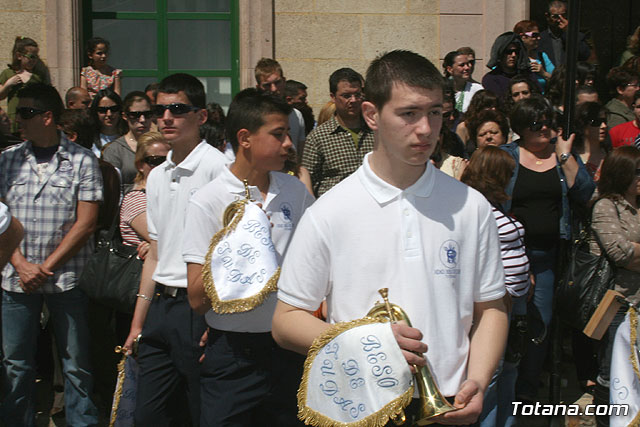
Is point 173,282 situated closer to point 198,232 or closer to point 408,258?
point 198,232

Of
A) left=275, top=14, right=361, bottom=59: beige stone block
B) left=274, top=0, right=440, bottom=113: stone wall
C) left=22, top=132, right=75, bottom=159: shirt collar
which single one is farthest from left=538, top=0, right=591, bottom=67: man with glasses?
left=22, top=132, right=75, bottom=159: shirt collar

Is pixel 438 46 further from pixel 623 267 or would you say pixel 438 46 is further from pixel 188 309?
pixel 188 309

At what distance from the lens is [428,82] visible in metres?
2.54

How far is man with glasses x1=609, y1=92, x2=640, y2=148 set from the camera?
23.8 ft

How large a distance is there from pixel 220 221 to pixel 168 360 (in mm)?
919

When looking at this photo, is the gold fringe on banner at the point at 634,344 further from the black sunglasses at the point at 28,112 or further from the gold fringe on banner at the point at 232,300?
the black sunglasses at the point at 28,112

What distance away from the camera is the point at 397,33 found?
9.63 m

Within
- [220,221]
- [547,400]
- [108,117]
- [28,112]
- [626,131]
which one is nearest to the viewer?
[220,221]

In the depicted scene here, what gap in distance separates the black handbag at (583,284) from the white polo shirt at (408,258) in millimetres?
2853

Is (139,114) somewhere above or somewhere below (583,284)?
above

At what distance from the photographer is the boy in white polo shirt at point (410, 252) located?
2494 millimetres

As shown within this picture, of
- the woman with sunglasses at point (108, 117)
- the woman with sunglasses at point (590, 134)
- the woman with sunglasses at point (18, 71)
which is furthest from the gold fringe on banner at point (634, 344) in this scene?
the woman with sunglasses at point (18, 71)

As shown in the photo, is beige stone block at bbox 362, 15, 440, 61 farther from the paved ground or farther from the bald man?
the paved ground

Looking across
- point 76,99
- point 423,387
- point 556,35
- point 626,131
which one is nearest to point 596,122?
point 626,131
